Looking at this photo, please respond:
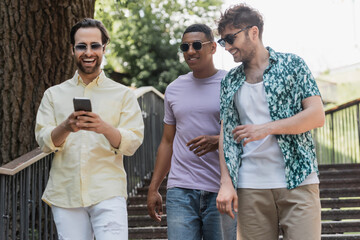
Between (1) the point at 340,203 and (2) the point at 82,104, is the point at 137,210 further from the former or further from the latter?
(2) the point at 82,104

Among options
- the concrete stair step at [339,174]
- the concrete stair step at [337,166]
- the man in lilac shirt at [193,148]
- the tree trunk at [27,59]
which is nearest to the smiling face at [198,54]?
the man in lilac shirt at [193,148]

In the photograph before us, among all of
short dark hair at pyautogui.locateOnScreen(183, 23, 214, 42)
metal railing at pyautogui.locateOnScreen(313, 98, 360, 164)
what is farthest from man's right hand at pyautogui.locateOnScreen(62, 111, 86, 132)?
metal railing at pyautogui.locateOnScreen(313, 98, 360, 164)

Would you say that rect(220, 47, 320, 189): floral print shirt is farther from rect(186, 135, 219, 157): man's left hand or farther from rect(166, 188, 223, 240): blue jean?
rect(166, 188, 223, 240): blue jean

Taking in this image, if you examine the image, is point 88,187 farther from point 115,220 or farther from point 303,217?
point 303,217

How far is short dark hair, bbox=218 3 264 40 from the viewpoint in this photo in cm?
298

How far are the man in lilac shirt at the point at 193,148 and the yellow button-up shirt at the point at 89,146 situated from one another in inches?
19.3

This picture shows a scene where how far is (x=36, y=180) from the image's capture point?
455 cm

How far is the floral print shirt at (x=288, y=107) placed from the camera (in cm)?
270

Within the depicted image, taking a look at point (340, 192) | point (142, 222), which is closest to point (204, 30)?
point (142, 222)

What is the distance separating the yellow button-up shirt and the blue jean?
1.63ft

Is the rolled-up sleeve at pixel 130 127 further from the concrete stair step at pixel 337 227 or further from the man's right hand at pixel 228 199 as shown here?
the concrete stair step at pixel 337 227

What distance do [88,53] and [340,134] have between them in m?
8.36

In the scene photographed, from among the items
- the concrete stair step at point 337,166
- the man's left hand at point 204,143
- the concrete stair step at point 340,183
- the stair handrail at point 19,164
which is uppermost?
the man's left hand at point 204,143

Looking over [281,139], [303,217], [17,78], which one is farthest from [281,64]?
[17,78]
